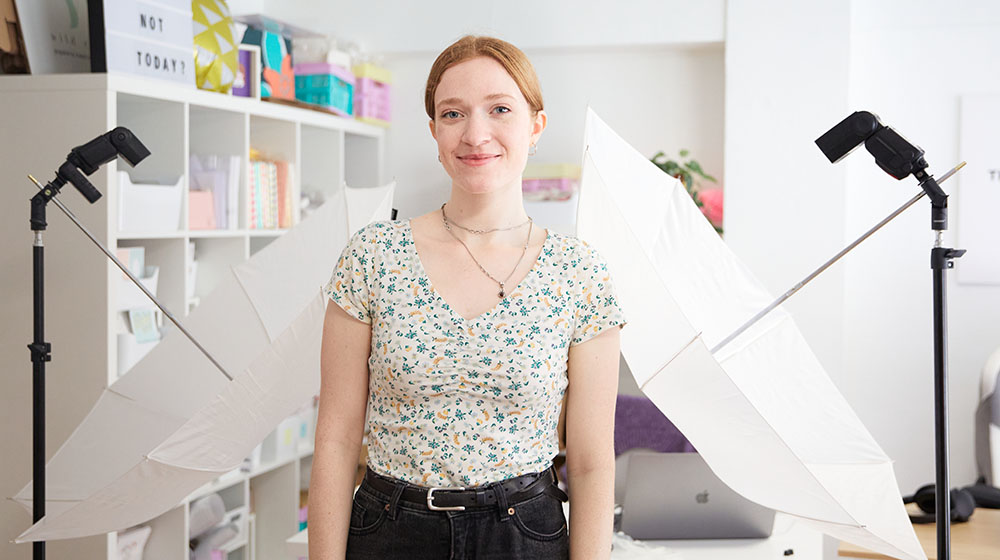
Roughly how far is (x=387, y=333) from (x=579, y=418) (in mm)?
311

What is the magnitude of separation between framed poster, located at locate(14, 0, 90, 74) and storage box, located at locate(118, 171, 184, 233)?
39 centimetres

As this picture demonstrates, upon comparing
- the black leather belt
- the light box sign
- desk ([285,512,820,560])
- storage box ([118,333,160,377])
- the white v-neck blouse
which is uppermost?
the light box sign

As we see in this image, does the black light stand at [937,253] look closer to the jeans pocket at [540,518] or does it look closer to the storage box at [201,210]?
the jeans pocket at [540,518]

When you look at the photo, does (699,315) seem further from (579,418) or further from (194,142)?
(194,142)

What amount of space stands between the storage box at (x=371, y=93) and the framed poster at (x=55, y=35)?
1.30 meters

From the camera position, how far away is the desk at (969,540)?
2.17 m

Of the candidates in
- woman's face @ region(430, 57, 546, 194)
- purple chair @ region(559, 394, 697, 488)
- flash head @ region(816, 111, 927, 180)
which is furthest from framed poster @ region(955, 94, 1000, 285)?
woman's face @ region(430, 57, 546, 194)

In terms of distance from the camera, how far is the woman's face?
136 centimetres

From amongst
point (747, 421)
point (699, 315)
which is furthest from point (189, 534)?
point (747, 421)

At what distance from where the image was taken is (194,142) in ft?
11.3

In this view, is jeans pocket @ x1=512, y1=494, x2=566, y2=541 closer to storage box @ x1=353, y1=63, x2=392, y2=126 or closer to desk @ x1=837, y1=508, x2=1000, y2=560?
desk @ x1=837, y1=508, x2=1000, y2=560

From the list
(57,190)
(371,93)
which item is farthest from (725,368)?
(371,93)

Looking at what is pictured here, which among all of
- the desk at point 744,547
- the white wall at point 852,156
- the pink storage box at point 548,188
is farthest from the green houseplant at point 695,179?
the desk at point 744,547

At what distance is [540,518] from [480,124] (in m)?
0.57
